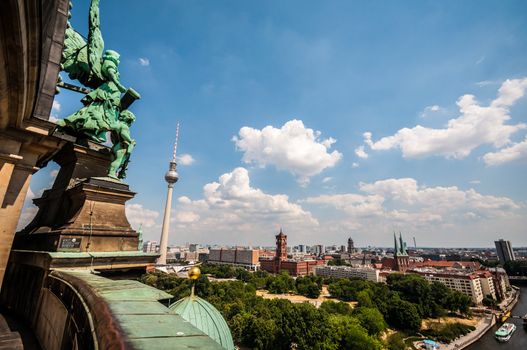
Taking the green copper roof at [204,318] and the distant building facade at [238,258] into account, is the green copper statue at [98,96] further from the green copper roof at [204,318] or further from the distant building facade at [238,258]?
the distant building facade at [238,258]

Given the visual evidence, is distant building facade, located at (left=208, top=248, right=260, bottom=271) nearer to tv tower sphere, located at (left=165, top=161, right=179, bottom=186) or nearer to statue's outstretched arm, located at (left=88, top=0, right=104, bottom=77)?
tv tower sphere, located at (left=165, top=161, right=179, bottom=186)

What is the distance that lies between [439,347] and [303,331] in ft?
79.5

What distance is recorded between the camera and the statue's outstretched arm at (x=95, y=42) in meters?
9.40

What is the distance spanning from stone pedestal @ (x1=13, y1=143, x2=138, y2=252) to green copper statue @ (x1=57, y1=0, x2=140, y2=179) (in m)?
0.54

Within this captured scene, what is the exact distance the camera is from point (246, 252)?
16512 cm

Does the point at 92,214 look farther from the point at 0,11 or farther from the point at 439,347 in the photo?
the point at 439,347

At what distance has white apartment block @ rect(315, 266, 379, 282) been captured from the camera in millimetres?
104156

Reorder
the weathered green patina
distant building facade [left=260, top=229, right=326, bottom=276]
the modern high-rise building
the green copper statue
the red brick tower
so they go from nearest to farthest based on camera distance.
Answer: the weathered green patina → the green copper statue → distant building facade [left=260, top=229, right=326, bottom=276] → the red brick tower → the modern high-rise building

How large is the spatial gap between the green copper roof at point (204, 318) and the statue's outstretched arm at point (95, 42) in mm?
9054

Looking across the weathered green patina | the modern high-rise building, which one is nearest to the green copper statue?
the weathered green patina

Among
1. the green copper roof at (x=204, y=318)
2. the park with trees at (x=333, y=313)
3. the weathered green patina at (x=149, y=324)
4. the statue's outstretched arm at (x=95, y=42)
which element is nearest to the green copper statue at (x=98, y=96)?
the statue's outstretched arm at (x=95, y=42)

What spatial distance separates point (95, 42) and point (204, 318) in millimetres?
10864

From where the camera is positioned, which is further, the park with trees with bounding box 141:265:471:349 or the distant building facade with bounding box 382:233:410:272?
the distant building facade with bounding box 382:233:410:272

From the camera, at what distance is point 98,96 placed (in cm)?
908
